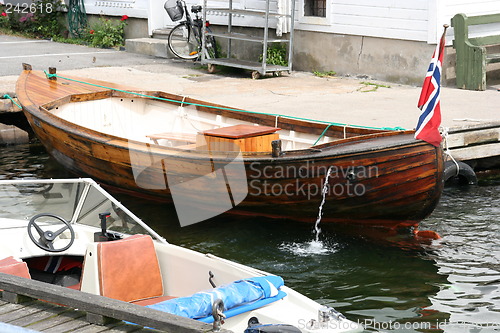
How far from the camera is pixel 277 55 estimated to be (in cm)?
1578

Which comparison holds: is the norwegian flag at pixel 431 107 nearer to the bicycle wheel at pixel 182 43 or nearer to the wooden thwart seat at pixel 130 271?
the wooden thwart seat at pixel 130 271

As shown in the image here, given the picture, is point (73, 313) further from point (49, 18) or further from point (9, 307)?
point (49, 18)

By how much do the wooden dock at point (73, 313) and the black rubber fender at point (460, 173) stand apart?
630 cm

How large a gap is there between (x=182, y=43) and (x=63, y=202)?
10914 mm

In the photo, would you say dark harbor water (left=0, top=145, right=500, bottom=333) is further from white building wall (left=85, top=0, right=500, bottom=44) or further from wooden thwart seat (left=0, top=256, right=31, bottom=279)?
white building wall (left=85, top=0, right=500, bottom=44)

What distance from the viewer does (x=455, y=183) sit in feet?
34.6

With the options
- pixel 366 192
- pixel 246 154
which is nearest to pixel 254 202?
pixel 246 154

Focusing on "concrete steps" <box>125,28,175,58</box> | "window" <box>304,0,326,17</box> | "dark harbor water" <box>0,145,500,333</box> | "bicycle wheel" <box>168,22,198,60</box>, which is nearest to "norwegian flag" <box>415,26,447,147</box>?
"dark harbor water" <box>0,145,500,333</box>

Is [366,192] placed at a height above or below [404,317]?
above

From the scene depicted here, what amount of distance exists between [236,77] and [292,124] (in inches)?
248

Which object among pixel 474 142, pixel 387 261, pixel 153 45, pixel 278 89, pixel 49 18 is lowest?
pixel 387 261

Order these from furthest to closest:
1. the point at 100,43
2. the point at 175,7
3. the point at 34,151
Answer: the point at 100,43 < the point at 175,7 < the point at 34,151

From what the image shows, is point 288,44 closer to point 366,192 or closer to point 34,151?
point 34,151

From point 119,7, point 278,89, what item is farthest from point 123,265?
point 119,7
